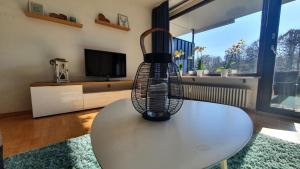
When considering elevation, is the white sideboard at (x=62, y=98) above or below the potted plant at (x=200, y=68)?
below

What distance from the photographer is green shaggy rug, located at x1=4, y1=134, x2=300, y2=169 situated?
91cm

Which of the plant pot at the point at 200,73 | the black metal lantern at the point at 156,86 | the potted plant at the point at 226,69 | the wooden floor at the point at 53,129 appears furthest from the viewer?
the plant pot at the point at 200,73

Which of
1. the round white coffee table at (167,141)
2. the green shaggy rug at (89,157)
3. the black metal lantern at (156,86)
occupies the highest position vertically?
the black metal lantern at (156,86)

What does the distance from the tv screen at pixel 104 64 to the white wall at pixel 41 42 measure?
0.69 feet

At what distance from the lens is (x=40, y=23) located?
229 cm

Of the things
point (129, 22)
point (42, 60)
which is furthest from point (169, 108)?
point (129, 22)

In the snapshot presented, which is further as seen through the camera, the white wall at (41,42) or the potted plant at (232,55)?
the potted plant at (232,55)

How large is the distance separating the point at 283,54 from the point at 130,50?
2803mm

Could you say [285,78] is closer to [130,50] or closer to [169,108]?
[169,108]

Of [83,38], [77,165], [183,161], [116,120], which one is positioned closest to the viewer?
[183,161]

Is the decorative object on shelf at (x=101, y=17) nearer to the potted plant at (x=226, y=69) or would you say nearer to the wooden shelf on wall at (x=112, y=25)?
the wooden shelf on wall at (x=112, y=25)

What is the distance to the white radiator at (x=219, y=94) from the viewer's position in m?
2.25

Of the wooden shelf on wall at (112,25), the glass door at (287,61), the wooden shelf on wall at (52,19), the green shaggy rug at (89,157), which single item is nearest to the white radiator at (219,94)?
the glass door at (287,61)

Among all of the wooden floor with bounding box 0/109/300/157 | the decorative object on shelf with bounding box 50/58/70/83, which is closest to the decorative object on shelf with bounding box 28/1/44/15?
the decorative object on shelf with bounding box 50/58/70/83
